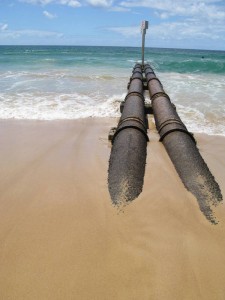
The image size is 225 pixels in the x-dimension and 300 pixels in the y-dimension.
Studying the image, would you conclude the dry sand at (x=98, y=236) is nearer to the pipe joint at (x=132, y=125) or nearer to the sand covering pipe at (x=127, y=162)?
the sand covering pipe at (x=127, y=162)

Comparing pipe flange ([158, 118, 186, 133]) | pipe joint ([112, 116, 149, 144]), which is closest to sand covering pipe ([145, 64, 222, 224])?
pipe flange ([158, 118, 186, 133])

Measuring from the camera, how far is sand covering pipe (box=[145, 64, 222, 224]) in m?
4.08

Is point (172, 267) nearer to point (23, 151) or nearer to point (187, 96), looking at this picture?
point (23, 151)

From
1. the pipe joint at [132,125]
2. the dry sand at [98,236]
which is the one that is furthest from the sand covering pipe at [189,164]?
the pipe joint at [132,125]

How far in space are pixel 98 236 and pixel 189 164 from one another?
214 centimetres

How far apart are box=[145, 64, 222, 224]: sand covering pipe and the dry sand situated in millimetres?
124

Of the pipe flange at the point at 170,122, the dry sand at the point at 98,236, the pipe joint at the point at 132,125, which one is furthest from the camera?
the pipe flange at the point at 170,122

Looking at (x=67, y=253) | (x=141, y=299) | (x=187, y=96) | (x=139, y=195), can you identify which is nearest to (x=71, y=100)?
(x=187, y=96)

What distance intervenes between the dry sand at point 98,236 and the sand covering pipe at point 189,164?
12cm

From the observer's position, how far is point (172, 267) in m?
3.00

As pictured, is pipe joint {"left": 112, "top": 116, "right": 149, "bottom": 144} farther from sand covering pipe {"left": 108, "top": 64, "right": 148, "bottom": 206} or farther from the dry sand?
the dry sand

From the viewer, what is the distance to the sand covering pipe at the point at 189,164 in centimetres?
408

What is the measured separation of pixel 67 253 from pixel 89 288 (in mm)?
519

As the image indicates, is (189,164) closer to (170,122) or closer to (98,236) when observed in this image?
(170,122)
